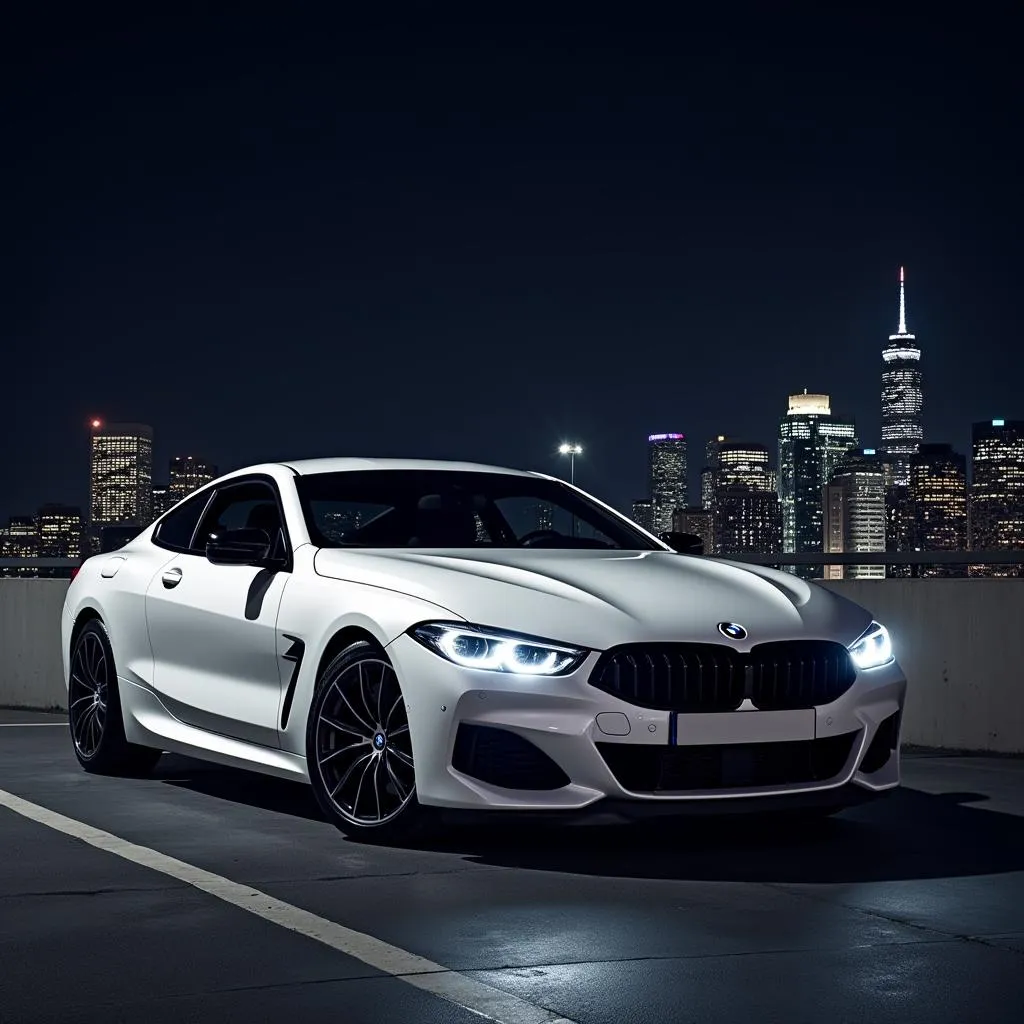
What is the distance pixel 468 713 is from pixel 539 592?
1.84 ft

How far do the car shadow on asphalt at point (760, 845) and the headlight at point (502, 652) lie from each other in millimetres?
562

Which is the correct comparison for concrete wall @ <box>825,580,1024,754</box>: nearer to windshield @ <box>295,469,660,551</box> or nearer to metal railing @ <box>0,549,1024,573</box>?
metal railing @ <box>0,549,1024,573</box>

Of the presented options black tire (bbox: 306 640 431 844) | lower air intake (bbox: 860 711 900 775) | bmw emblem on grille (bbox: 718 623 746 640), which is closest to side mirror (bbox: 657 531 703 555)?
lower air intake (bbox: 860 711 900 775)

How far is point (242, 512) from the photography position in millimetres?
9219

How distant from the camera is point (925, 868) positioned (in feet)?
22.6

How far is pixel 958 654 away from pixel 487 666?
5415 millimetres

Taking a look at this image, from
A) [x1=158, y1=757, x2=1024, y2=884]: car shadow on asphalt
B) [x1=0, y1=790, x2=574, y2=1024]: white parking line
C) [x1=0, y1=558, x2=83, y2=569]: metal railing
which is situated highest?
[x1=0, y1=558, x2=83, y2=569]: metal railing

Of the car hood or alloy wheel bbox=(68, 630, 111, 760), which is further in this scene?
alloy wheel bbox=(68, 630, 111, 760)

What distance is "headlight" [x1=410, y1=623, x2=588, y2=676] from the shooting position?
22.2 feet

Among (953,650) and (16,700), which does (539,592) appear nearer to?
(953,650)

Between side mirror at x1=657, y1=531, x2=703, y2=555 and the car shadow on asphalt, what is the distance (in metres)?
1.37

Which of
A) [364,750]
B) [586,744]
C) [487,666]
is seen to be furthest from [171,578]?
[586,744]

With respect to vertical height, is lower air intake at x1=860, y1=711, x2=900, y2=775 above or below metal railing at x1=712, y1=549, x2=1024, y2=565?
below

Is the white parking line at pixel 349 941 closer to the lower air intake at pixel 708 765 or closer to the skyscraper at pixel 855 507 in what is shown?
the lower air intake at pixel 708 765
